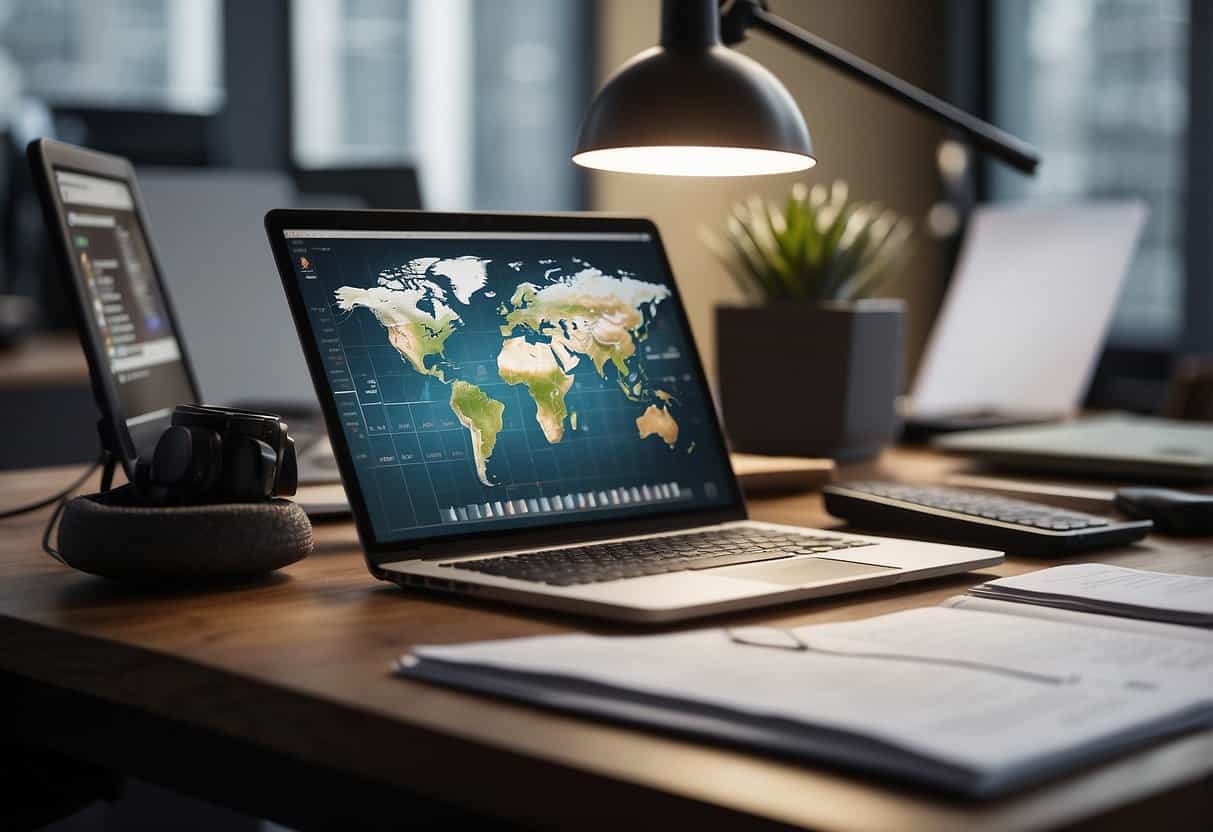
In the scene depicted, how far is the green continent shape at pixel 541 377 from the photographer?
3.69 ft

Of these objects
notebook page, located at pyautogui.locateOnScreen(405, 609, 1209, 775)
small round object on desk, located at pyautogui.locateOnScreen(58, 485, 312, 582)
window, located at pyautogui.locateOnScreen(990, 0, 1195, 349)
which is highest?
window, located at pyautogui.locateOnScreen(990, 0, 1195, 349)

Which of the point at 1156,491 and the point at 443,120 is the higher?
the point at 443,120

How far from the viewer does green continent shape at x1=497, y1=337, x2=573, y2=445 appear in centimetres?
112

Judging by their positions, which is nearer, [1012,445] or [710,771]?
[710,771]

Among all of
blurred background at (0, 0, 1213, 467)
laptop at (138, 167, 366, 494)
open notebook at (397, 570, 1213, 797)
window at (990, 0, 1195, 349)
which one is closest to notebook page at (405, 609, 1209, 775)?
open notebook at (397, 570, 1213, 797)

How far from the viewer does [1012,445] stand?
1637mm

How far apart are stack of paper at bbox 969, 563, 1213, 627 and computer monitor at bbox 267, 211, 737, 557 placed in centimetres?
30

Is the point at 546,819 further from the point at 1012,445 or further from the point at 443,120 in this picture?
the point at 443,120

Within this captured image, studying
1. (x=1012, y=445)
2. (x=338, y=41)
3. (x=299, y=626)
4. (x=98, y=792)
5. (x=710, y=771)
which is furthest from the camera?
(x=338, y=41)

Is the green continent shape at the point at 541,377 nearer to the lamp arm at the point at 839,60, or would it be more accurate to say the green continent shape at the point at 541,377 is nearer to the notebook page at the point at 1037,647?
Answer: the notebook page at the point at 1037,647

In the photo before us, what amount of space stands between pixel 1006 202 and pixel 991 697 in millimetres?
3758

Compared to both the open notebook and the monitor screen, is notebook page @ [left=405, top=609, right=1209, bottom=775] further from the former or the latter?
the monitor screen

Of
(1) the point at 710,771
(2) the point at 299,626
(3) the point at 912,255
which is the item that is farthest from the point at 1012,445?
(3) the point at 912,255

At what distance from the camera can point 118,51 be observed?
466 centimetres
